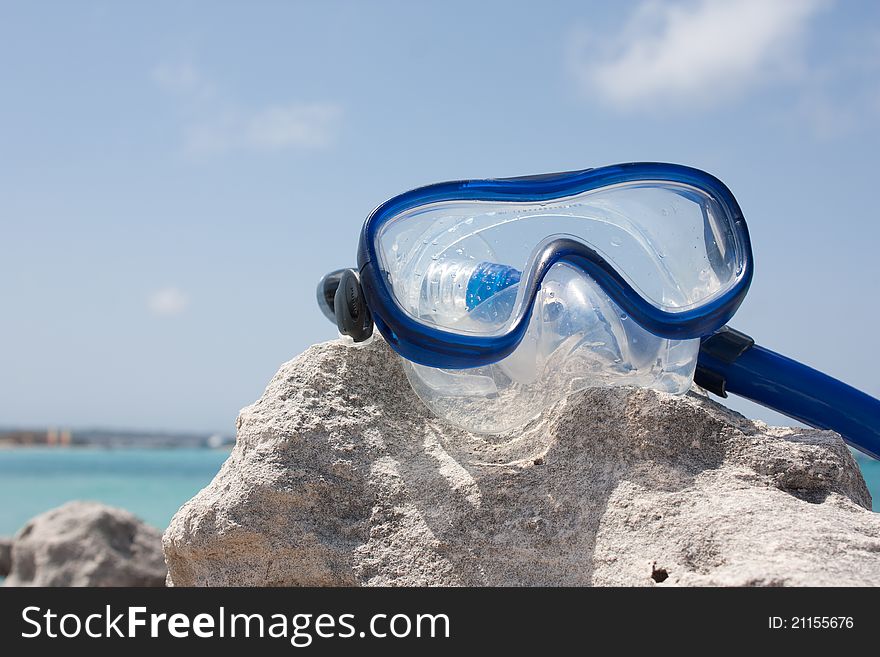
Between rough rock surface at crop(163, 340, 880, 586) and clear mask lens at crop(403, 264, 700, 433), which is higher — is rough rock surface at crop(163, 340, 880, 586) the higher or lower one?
the lower one

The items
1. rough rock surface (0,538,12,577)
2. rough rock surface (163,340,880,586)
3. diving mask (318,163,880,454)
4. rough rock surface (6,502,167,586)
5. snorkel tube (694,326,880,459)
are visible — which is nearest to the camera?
rough rock surface (163,340,880,586)

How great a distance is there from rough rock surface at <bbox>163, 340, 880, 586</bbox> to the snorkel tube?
14cm

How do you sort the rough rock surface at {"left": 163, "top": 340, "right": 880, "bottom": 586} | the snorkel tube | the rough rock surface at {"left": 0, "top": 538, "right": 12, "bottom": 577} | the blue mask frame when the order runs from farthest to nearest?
the rough rock surface at {"left": 0, "top": 538, "right": 12, "bottom": 577}, the snorkel tube, the blue mask frame, the rough rock surface at {"left": 163, "top": 340, "right": 880, "bottom": 586}

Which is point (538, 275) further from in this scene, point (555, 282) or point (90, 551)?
point (90, 551)

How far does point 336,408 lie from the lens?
2111mm

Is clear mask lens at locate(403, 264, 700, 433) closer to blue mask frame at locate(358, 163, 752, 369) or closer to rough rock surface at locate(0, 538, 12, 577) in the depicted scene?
blue mask frame at locate(358, 163, 752, 369)

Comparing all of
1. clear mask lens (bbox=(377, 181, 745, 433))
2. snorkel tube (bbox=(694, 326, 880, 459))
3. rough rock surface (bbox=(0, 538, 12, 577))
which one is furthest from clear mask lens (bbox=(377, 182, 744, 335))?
rough rock surface (bbox=(0, 538, 12, 577))

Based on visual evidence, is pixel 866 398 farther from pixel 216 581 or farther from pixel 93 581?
pixel 93 581

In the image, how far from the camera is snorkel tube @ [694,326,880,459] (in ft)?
7.16

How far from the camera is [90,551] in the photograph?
6.17m

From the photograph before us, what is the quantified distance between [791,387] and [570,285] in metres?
0.64

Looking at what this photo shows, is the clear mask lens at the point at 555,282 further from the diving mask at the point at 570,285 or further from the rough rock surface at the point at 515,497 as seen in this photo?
the rough rock surface at the point at 515,497
